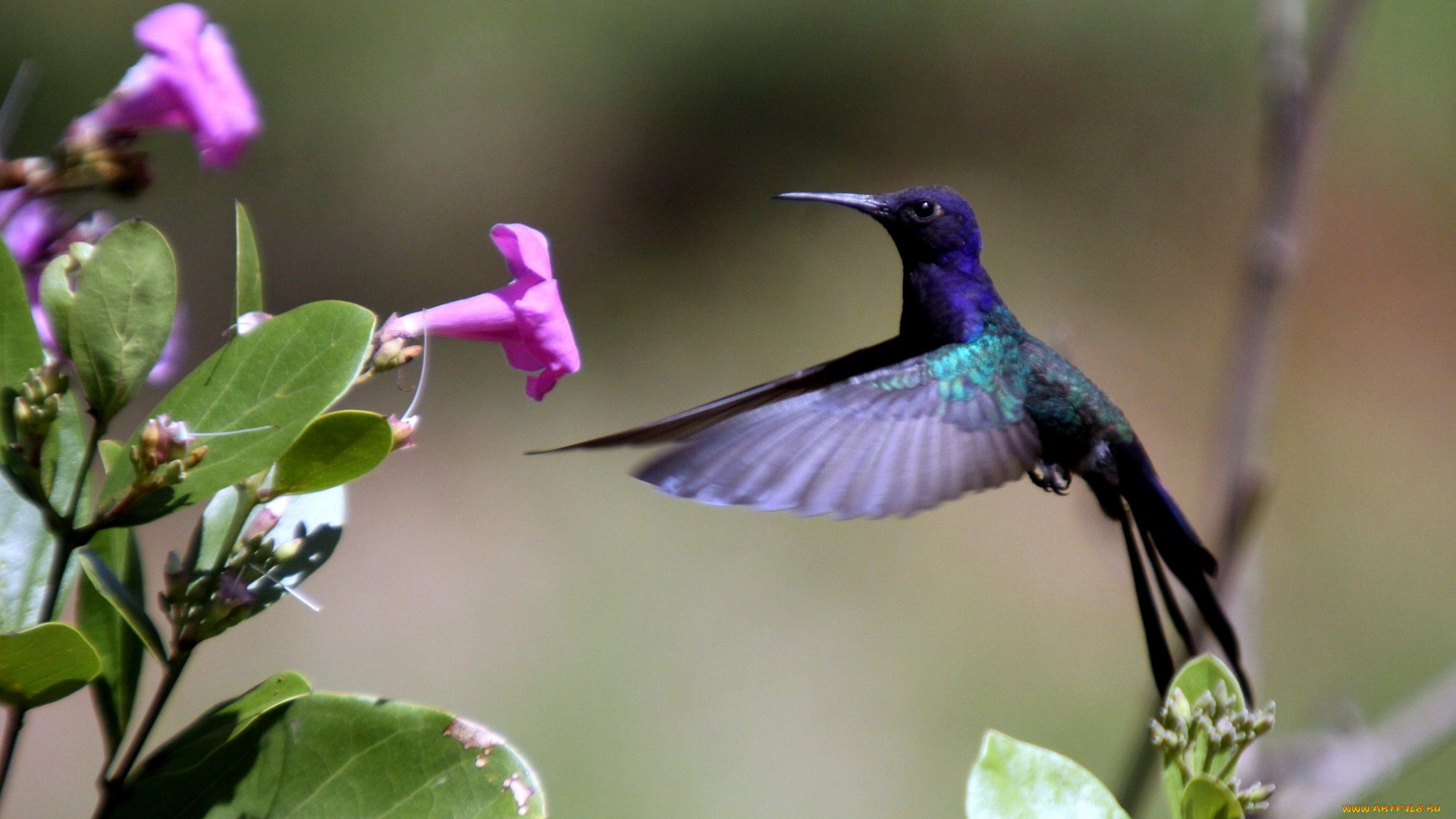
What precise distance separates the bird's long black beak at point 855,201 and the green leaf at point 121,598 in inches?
52.5

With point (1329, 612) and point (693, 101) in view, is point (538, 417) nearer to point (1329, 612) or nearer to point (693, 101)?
point (693, 101)

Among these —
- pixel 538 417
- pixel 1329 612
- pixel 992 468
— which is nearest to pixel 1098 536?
pixel 992 468

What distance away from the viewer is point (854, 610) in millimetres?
6844

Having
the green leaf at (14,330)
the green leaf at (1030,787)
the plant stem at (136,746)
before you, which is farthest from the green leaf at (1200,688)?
the green leaf at (14,330)

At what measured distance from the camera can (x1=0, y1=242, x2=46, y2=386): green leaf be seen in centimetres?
128

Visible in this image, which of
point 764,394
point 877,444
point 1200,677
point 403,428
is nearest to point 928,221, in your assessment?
point 764,394

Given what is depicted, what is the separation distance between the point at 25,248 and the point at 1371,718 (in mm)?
5907

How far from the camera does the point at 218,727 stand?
139cm

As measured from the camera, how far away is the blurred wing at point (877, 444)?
178cm

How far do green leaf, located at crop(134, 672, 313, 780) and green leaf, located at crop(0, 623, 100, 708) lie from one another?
14 cm

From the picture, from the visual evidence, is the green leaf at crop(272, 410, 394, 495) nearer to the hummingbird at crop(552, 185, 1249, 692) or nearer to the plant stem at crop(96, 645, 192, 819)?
the plant stem at crop(96, 645, 192, 819)

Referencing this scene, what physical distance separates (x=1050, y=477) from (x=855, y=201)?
0.67m

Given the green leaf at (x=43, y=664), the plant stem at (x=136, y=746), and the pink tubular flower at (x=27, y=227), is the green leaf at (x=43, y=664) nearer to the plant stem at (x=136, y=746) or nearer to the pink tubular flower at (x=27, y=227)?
the plant stem at (x=136, y=746)

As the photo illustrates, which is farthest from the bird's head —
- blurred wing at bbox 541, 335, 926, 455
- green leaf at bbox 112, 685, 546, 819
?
green leaf at bbox 112, 685, 546, 819
